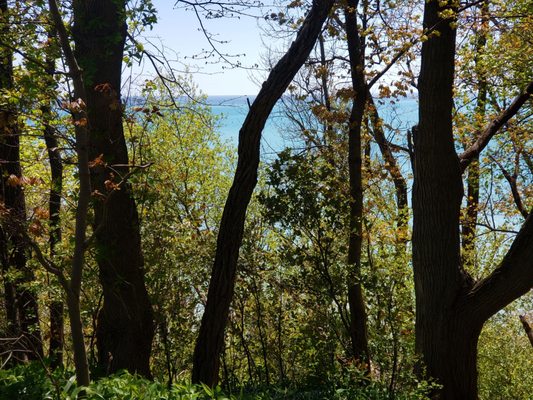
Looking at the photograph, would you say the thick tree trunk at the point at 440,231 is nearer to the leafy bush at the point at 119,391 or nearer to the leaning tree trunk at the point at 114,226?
the leafy bush at the point at 119,391

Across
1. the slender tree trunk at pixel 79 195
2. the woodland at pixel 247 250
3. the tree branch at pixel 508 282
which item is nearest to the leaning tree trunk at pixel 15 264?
the woodland at pixel 247 250

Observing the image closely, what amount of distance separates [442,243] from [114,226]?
11.9ft

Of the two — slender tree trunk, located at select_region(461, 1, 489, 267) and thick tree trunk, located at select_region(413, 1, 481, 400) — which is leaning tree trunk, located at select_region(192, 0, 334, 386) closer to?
thick tree trunk, located at select_region(413, 1, 481, 400)

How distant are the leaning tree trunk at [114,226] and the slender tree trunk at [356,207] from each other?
2.33 meters

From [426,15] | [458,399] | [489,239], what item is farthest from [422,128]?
[489,239]

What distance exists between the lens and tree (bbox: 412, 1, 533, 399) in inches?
263

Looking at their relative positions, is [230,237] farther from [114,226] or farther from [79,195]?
[79,195]

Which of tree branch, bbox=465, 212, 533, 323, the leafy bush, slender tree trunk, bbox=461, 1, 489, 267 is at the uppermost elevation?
slender tree trunk, bbox=461, 1, 489, 267

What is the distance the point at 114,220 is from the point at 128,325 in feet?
3.55

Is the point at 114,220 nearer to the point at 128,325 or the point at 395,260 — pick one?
the point at 128,325

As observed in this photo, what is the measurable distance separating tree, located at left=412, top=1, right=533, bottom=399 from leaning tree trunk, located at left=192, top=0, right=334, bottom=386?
1969 mm

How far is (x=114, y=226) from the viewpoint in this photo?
19.4 feet

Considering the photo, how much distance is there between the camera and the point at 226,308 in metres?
5.63

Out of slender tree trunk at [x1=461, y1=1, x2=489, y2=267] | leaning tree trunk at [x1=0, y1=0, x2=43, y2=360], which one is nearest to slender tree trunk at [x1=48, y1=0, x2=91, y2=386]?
leaning tree trunk at [x1=0, y1=0, x2=43, y2=360]
